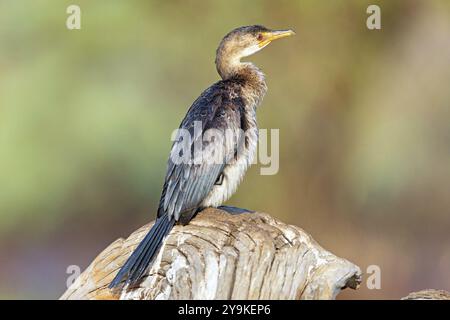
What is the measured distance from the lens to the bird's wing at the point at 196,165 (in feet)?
19.6

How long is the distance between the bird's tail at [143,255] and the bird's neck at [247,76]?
1.59 meters

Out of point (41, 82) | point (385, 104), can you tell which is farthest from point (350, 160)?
point (41, 82)

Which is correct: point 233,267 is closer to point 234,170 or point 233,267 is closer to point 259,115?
point 234,170

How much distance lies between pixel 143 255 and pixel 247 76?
235 cm

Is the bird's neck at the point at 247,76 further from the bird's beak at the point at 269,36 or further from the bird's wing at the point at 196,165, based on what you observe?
the bird's wing at the point at 196,165

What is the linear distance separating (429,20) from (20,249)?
5834 millimetres

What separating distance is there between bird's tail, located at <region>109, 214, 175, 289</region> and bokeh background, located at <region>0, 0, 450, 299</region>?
14.3ft

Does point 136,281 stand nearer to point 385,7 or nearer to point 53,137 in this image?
point 53,137

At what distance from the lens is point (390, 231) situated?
34.3 ft

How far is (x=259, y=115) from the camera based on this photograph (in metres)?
11.0

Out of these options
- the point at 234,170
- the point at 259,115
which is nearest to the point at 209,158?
the point at 234,170

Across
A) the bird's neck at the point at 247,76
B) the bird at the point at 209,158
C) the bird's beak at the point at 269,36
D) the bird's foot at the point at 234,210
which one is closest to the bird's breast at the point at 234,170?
the bird at the point at 209,158

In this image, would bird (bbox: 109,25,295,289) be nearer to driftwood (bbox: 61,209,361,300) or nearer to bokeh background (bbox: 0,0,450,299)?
driftwood (bbox: 61,209,361,300)

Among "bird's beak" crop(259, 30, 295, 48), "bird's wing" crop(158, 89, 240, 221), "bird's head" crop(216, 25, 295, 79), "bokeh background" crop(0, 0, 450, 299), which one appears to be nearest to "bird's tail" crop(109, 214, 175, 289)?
"bird's wing" crop(158, 89, 240, 221)
